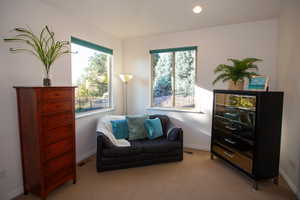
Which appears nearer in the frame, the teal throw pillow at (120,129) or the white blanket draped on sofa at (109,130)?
the white blanket draped on sofa at (109,130)

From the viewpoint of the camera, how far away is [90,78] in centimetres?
336

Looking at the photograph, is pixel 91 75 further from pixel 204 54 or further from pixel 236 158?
pixel 236 158

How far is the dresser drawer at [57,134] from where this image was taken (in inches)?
76.7

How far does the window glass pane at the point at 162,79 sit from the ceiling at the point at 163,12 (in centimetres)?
70

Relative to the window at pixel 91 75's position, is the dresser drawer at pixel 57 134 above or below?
below

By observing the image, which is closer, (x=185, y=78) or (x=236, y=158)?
(x=236, y=158)

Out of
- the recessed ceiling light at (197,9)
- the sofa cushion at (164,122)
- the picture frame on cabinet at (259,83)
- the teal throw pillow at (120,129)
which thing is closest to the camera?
the picture frame on cabinet at (259,83)

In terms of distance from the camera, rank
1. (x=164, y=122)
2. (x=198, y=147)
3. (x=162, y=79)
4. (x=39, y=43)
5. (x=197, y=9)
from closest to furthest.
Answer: (x=39, y=43)
(x=197, y=9)
(x=164, y=122)
(x=198, y=147)
(x=162, y=79)

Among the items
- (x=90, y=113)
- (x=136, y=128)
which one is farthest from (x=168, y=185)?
(x=90, y=113)

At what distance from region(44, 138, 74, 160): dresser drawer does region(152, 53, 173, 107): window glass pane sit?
2285mm

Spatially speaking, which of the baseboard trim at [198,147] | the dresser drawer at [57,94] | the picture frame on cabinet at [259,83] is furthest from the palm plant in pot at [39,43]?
the baseboard trim at [198,147]

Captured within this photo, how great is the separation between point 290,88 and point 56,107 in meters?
3.26

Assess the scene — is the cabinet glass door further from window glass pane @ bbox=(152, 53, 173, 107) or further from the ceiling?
the ceiling

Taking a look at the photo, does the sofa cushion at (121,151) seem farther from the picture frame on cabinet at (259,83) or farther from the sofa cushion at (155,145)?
the picture frame on cabinet at (259,83)
